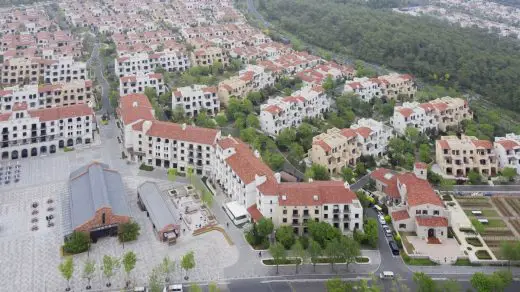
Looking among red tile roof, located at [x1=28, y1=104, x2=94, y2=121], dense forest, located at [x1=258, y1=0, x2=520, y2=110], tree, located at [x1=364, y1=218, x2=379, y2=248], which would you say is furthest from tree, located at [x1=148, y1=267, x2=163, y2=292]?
dense forest, located at [x1=258, y1=0, x2=520, y2=110]

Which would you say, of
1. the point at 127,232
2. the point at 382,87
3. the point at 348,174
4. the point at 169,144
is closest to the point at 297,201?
the point at 348,174

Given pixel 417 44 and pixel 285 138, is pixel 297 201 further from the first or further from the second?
pixel 417 44

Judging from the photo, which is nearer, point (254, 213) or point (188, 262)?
point (188, 262)

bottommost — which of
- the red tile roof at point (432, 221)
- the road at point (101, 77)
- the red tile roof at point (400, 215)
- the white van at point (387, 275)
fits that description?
the road at point (101, 77)

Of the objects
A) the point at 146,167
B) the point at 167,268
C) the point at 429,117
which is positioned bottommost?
the point at 146,167

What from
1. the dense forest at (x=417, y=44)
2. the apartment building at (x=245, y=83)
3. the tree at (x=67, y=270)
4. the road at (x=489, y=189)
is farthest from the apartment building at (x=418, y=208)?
the dense forest at (x=417, y=44)

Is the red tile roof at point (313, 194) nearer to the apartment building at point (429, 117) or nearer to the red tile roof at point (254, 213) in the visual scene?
the red tile roof at point (254, 213)

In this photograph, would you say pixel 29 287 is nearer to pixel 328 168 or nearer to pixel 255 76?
pixel 328 168
